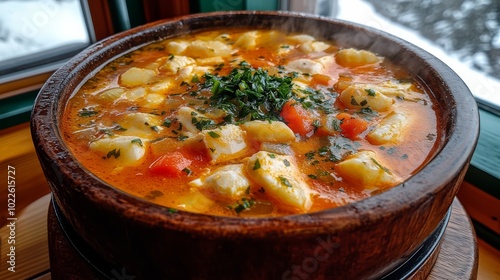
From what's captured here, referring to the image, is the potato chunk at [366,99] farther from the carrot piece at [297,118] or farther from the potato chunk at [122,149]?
the potato chunk at [122,149]

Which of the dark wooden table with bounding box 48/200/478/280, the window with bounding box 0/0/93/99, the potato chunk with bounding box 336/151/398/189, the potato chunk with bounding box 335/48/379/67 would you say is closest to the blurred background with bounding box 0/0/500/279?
the window with bounding box 0/0/93/99

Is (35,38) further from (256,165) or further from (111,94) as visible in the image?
(256,165)

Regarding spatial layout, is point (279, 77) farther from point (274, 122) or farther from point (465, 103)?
point (465, 103)

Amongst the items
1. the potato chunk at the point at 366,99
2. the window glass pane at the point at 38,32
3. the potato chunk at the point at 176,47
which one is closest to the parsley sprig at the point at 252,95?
the potato chunk at the point at 366,99

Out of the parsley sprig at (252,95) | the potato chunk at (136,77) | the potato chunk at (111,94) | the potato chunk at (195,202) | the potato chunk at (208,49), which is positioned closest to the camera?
the potato chunk at (195,202)

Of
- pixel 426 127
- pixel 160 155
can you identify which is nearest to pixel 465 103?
pixel 426 127

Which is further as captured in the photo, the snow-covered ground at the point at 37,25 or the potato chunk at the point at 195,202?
the snow-covered ground at the point at 37,25
